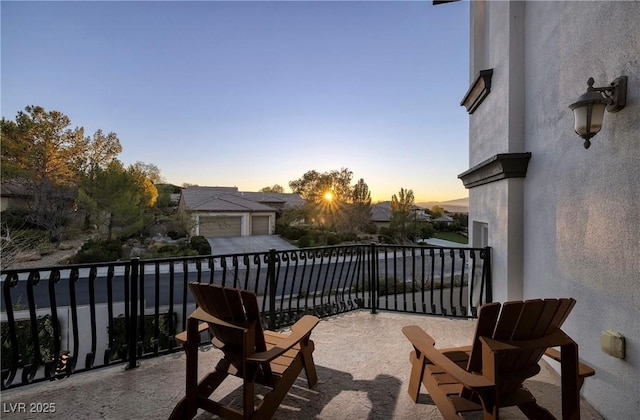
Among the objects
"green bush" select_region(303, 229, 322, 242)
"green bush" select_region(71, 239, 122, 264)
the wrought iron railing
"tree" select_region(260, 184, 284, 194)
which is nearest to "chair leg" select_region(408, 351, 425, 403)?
the wrought iron railing

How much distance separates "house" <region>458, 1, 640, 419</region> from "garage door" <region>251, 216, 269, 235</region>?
22655 millimetres

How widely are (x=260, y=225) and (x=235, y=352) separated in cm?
2448

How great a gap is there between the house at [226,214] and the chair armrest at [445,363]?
21484 mm

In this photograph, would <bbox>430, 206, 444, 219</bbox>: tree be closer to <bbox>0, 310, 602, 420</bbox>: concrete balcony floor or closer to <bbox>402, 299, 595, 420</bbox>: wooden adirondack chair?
<bbox>0, 310, 602, 420</bbox>: concrete balcony floor

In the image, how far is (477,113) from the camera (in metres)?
4.75

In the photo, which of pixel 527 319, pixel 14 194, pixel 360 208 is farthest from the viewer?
pixel 360 208

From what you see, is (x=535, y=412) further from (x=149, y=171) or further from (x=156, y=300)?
(x=149, y=171)

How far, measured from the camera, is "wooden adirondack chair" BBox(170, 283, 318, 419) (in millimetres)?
1810

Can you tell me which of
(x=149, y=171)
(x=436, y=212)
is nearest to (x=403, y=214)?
(x=436, y=212)

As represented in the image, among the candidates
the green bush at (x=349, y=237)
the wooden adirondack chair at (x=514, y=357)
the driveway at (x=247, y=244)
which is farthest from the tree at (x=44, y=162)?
the wooden adirondack chair at (x=514, y=357)

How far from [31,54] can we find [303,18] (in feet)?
20.2

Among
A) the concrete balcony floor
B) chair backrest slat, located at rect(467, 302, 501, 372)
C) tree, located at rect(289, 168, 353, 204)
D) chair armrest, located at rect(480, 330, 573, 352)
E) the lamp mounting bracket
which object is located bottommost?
the concrete balcony floor

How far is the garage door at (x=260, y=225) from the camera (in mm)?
25516

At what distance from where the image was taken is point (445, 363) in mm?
1767
